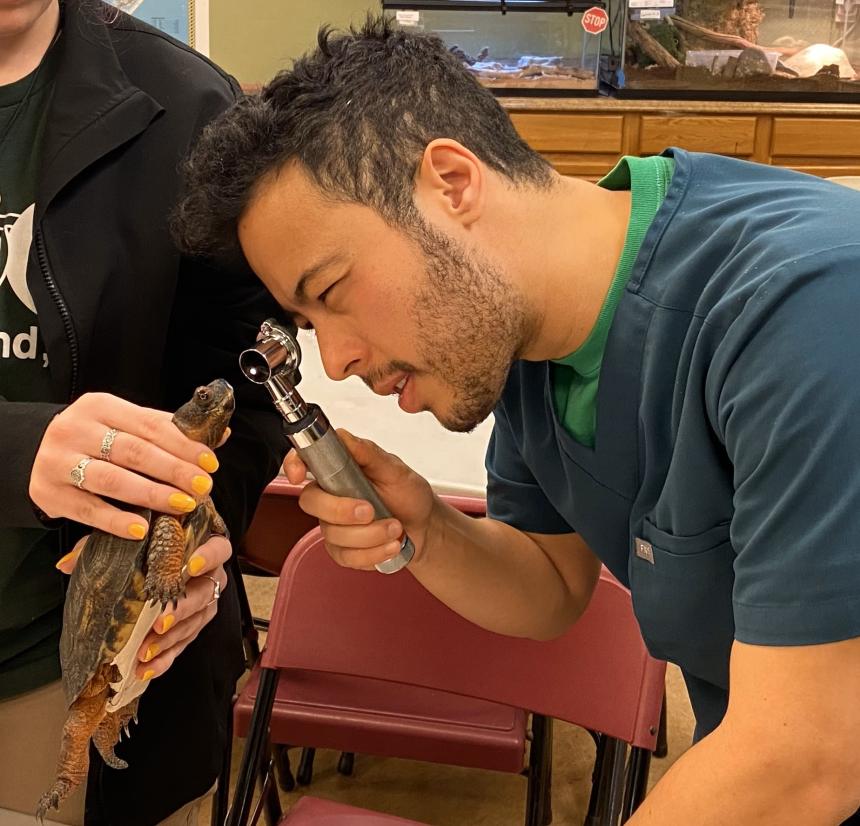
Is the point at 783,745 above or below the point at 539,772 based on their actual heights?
above

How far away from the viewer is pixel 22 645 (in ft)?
3.66

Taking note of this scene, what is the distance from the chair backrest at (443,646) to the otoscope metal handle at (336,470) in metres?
0.45

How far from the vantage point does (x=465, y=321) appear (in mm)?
935

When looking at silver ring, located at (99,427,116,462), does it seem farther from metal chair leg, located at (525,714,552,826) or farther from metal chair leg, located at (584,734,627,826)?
metal chair leg, located at (525,714,552,826)

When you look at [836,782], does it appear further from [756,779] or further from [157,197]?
[157,197]

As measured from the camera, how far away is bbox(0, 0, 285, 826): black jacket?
1.01 meters

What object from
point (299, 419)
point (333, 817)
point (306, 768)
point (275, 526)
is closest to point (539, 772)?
point (333, 817)

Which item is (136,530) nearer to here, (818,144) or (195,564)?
(195,564)

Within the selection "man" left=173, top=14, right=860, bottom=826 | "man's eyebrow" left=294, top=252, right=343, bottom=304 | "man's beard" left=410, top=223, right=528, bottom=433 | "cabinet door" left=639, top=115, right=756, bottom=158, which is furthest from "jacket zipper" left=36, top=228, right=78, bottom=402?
"cabinet door" left=639, top=115, right=756, bottom=158

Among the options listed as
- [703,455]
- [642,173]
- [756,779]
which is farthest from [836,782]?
[642,173]

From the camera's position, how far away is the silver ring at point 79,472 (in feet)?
2.81

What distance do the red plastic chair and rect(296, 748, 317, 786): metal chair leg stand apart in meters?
0.59

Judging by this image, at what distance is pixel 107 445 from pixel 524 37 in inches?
153

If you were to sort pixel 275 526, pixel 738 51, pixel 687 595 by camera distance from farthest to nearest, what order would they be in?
pixel 738 51
pixel 275 526
pixel 687 595
